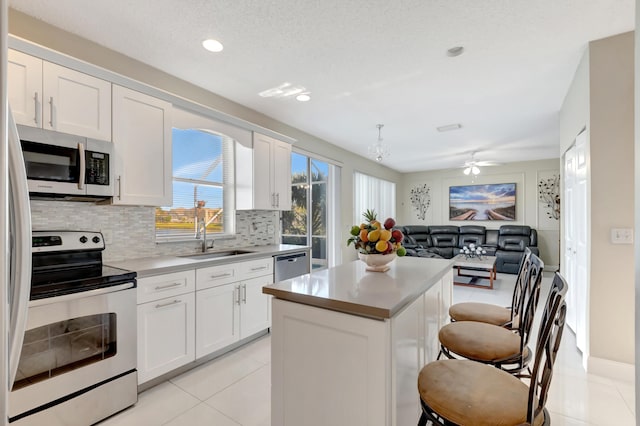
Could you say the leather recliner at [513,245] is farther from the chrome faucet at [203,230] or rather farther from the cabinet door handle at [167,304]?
the cabinet door handle at [167,304]

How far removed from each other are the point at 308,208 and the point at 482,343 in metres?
3.79

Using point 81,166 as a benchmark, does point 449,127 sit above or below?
above

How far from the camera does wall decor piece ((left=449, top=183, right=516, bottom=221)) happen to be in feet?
25.0

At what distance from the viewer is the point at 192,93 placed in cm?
306

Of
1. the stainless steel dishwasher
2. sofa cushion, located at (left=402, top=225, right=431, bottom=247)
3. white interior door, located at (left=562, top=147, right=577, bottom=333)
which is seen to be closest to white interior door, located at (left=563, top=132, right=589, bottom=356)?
white interior door, located at (left=562, top=147, right=577, bottom=333)

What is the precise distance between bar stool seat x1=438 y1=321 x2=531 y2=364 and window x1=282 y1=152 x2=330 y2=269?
332 cm

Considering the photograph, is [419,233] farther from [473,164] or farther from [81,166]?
[81,166]

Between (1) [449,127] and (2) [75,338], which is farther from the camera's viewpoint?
(1) [449,127]

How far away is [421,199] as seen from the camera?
8922 millimetres

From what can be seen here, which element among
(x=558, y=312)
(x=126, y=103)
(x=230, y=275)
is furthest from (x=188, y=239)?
(x=558, y=312)

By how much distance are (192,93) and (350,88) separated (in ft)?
5.44

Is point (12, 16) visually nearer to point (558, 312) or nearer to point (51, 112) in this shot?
point (51, 112)

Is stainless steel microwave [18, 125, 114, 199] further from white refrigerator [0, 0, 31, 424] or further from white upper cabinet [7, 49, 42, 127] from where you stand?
white refrigerator [0, 0, 31, 424]

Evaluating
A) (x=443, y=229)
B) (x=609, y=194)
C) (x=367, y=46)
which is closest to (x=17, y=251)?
(x=367, y=46)
